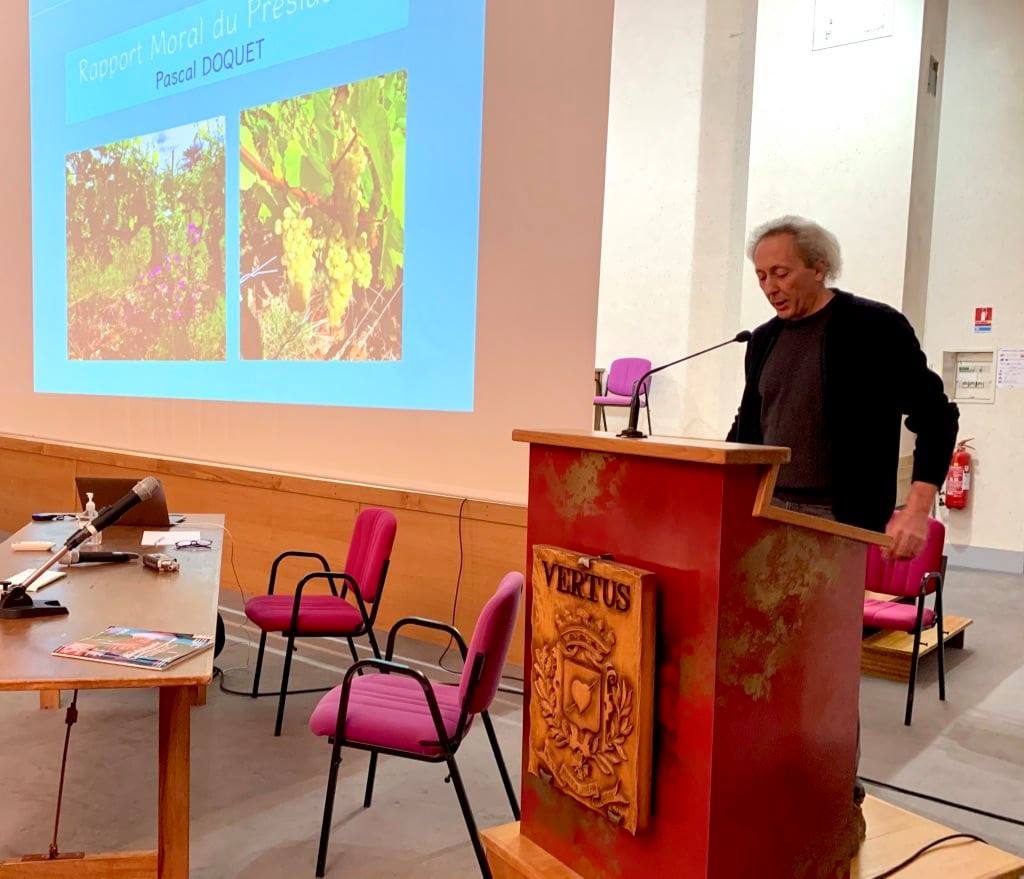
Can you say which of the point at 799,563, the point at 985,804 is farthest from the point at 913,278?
the point at 799,563

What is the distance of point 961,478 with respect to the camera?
6684 millimetres

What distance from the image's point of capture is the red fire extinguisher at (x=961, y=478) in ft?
21.9

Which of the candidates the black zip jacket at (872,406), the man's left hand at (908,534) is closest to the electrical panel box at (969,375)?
the black zip jacket at (872,406)

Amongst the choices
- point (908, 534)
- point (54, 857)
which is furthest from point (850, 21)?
point (54, 857)

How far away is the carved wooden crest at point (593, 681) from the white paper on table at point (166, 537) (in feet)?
6.52

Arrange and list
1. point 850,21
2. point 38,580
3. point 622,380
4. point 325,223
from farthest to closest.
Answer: point 622,380, point 850,21, point 325,223, point 38,580

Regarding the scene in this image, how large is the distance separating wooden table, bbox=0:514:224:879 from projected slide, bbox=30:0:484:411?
1.78m

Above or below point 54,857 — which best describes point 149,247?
above

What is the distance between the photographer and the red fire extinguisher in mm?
6688

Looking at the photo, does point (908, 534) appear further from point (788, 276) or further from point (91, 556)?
point (91, 556)

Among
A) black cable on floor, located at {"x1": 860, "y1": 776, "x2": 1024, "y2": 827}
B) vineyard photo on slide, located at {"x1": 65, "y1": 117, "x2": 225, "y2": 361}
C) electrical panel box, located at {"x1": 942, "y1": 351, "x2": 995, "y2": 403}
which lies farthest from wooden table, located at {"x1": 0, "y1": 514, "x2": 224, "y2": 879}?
electrical panel box, located at {"x1": 942, "y1": 351, "x2": 995, "y2": 403}

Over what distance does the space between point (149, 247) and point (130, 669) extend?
169 inches

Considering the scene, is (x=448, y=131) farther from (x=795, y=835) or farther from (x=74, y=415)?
(x=74, y=415)

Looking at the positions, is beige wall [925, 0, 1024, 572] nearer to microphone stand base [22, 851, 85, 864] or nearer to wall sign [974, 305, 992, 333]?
wall sign [974, 305, 992, 333]
